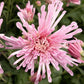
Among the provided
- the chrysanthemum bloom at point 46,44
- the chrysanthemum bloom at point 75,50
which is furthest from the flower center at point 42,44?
the chrysanthemum bloom at point 75,50

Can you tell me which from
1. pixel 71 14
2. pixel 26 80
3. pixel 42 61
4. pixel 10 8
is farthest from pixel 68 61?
pixel 71 14

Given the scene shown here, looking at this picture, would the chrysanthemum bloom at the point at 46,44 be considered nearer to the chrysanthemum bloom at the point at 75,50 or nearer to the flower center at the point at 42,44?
the flower center at the point at 42,44

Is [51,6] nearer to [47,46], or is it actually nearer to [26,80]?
[47,46]

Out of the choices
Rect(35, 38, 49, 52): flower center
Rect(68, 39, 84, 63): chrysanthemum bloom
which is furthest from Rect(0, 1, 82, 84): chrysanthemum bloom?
Rect(68, 39, 84, 63): chrysanthemum bloom


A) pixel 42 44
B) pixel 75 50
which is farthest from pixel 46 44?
pixel 75 50

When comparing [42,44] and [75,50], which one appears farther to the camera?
[75,50]

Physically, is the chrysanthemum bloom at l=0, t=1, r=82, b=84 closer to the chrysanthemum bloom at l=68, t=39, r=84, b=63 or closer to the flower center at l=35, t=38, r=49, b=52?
the flower center at l=35, t=38, r=49, b=52

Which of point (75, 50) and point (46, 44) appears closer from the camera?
point (46, 44)

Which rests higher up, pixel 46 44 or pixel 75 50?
pixel 46 44

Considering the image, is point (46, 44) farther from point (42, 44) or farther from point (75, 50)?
point (75, 50)
